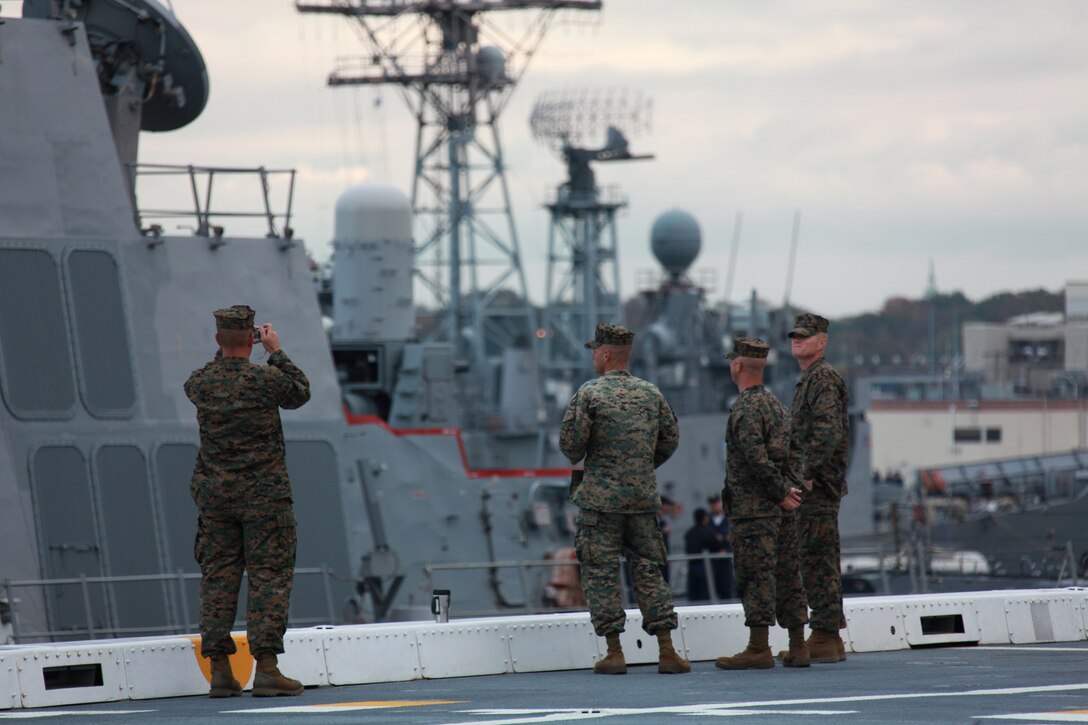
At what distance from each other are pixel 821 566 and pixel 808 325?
47.4 inches

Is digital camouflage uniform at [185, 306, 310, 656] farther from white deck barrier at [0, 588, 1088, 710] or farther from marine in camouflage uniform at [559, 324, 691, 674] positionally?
marine in camouflage uniform at [559, 324, 691, 674]

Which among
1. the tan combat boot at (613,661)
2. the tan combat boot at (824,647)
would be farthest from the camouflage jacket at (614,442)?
the tan combat boot at (824,647)

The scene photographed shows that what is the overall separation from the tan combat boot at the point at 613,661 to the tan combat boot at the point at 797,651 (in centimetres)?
83

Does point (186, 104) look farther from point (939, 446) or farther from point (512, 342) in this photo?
point (939, 446)

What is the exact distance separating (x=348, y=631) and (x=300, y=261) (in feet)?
18.2

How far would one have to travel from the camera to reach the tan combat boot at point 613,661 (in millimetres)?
7375

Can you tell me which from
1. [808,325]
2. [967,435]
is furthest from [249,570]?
[967,435]

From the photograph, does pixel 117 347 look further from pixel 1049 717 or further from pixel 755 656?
pixel 1049 717

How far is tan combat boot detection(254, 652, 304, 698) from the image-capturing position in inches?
264

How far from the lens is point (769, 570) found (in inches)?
299

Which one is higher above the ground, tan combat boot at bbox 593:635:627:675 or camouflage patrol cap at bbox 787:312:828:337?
camouflage patrol cap at bbox 787:312:828:337

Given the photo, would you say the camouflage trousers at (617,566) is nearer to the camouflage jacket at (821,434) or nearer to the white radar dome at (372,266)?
the camouflage jacket at (821,434)

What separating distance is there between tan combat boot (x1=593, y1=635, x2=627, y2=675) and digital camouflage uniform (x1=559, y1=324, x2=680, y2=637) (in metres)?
0.07


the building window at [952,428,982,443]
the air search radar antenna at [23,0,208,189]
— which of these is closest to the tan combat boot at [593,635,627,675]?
the air search radar antenna at [23,0,208,189]
